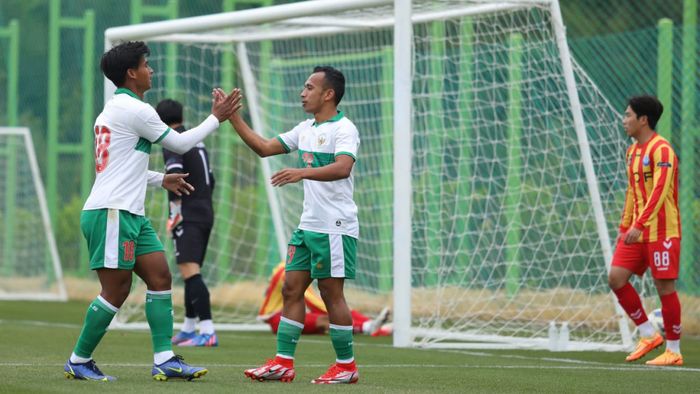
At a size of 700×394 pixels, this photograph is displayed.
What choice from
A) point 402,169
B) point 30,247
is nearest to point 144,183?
point 402,169

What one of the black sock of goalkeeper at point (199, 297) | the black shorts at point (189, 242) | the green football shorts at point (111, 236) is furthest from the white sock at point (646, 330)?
the green football shorts at point (111, 236)

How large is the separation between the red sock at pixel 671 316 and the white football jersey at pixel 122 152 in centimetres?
419

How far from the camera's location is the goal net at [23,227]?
757 inches

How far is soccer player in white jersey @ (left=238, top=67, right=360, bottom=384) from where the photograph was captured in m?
7.09

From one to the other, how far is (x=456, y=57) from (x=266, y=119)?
2.80 m

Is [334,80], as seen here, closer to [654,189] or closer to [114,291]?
[114,291]

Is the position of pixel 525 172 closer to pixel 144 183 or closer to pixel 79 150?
pixel 144 183

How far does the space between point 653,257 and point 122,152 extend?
4.27 m

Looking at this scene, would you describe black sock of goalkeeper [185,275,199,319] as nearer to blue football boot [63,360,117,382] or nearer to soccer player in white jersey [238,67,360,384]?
soccer player in white jersey [238,67,360,384]

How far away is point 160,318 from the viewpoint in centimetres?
691

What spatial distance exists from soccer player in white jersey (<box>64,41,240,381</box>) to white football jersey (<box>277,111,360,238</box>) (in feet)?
1.85

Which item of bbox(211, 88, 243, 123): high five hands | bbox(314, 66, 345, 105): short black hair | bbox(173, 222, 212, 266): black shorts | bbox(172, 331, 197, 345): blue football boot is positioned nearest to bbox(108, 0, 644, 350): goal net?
bbox(173, 222, 212, 266): black shorts

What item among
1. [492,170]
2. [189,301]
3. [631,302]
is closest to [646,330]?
[631,302]

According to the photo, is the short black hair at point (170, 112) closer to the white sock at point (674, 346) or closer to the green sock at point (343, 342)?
the green sock at point (343, 342)
